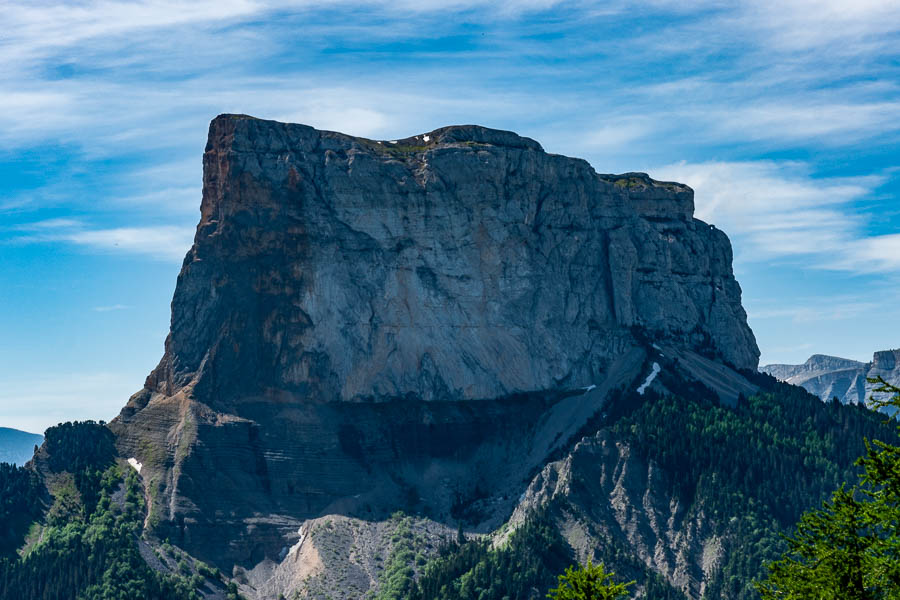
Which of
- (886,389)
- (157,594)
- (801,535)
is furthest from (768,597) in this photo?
(157,594)

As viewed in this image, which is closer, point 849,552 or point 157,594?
point 849,552

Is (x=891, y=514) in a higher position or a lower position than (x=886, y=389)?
lower

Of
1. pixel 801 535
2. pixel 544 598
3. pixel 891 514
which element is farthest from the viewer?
pixel 544 598

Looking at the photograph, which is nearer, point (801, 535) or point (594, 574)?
point (594, 574)

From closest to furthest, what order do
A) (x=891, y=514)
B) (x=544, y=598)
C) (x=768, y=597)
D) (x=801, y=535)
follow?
(x=891, y=514)
(x=768, y=597)
(x=801, y=535)
(x=544, y=598)

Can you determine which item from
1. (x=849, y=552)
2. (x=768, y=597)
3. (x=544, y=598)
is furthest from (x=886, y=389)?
(x=544, y=598)

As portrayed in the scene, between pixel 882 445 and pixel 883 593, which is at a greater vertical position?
pixel 882 445

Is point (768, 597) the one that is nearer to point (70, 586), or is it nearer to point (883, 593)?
point (883, 593)

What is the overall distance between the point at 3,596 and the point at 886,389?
173 m

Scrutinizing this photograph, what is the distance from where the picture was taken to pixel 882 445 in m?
49.5

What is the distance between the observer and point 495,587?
19488 cm

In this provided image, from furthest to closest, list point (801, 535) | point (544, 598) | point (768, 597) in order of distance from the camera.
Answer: point (544, 598), point (801, 535), point (768, 597)

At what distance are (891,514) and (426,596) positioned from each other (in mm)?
156791

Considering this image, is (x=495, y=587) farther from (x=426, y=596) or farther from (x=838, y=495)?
(x=838, y=495)
